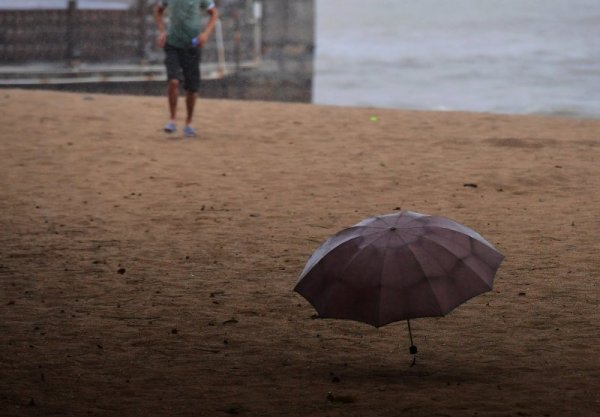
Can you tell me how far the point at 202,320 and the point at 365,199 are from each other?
3904 millimetres

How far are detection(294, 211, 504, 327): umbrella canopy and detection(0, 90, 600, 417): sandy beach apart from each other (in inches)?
14.8

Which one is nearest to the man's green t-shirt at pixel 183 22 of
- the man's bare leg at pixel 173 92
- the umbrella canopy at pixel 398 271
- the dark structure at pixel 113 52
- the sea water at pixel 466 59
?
the man's bare leg at pixel 173 92

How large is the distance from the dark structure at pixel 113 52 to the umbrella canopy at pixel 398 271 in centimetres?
1778

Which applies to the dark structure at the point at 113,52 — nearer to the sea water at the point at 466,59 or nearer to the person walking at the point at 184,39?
the sea water at the point at 466,59

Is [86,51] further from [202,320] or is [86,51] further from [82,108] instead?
[202,320]

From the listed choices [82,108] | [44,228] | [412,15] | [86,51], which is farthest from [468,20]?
[44,228]

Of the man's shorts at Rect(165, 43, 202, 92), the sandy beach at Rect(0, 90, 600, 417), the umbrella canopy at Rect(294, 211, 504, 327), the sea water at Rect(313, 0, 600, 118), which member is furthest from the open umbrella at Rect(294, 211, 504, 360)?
the sea water at Rect(313, 0, 600, 118)

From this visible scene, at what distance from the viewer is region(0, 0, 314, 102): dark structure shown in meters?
23.2

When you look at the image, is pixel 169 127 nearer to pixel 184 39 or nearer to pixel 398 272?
pixel 184 39

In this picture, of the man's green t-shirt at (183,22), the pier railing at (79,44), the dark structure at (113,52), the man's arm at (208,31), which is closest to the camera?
the man's arm at (208,31)

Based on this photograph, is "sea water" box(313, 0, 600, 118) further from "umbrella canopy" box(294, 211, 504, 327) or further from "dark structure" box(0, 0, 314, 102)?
"umbrella canopy" box(294, 211, 504, 327)

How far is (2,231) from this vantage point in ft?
29.9

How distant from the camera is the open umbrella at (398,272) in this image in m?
5.43

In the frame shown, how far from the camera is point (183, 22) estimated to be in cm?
1277
